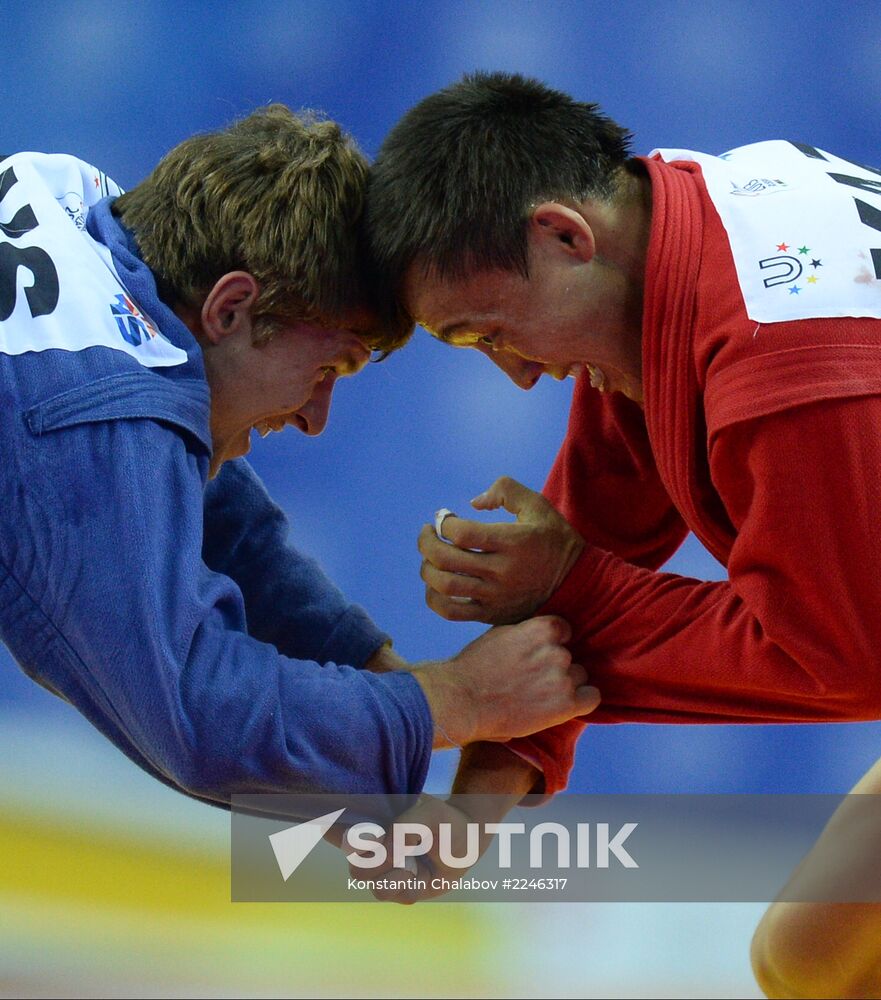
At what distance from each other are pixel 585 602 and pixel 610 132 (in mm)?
564

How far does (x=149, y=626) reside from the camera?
53.8 inches

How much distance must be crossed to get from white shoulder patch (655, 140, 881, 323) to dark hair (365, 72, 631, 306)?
148 millimetres

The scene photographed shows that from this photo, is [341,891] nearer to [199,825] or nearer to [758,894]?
[199,825]

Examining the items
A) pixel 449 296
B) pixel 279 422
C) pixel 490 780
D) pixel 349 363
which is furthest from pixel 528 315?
pixel 490 780

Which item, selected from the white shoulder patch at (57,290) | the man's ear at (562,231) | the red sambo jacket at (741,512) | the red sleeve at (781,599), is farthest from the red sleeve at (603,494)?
the white shoulder patch at (57,290)

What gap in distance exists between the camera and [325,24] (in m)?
2.75

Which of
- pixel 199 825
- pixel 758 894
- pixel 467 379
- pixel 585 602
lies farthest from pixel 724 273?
pixel 199 825

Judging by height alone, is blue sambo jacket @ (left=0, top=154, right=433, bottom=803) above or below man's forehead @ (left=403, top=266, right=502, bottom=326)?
below

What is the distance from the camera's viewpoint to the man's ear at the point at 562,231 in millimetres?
1536

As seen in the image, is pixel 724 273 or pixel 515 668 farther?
pixel 515 668

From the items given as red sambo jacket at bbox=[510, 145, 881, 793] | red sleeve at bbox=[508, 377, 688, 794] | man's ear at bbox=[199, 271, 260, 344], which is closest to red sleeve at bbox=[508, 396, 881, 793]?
red sambo jacket at bbox=[510, 145, 881, 793]

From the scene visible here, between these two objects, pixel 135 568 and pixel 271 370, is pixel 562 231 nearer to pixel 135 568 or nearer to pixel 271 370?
pixel 271 370

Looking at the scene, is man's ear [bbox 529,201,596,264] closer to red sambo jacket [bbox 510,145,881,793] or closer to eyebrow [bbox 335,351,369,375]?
red sambo jacket [bbox 510,145,881,793]

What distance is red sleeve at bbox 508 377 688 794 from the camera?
186cm
